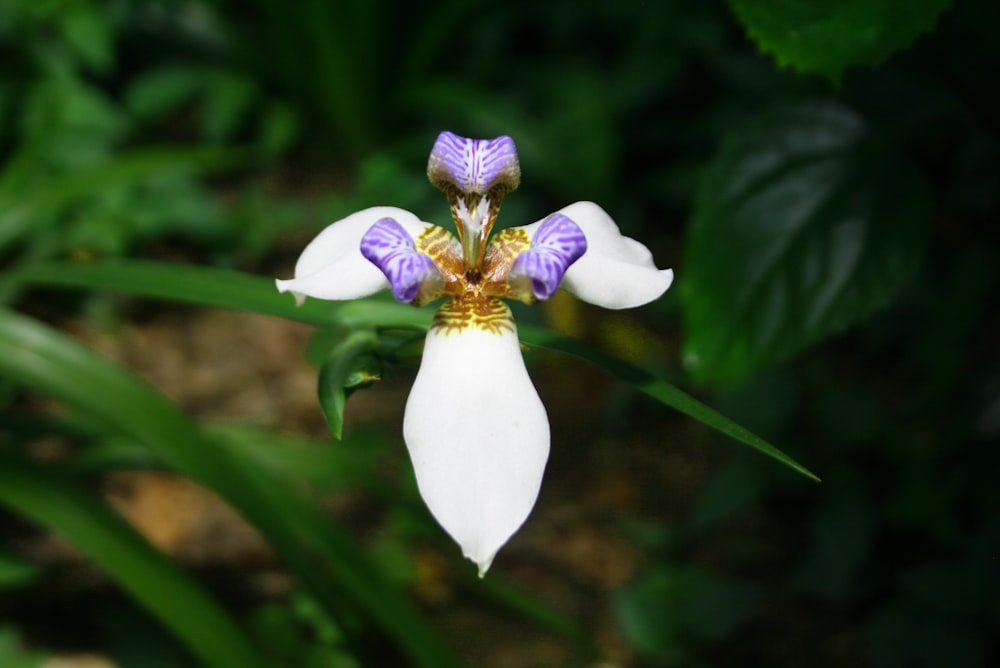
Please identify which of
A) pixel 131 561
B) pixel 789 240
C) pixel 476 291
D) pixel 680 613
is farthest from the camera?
pixel 680 613

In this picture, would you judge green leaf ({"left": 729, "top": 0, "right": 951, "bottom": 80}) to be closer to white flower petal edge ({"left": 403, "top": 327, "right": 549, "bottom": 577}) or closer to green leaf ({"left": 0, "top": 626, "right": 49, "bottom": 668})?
white flower petal edge ({"left": 403, "top": 327, "right": 549, "bottom": 577})

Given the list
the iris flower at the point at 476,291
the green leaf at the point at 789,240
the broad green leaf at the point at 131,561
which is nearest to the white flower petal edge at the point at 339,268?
the iris flower at the point at 476,291

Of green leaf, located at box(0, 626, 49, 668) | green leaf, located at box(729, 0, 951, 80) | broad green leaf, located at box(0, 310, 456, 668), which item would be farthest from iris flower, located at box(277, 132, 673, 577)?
green leaf, located at box(0, 626, 49, 668)

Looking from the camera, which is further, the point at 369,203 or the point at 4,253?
the point at 4,253

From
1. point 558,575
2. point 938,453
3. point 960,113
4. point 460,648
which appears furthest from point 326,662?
point 960,113

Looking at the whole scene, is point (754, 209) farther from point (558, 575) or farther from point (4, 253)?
point (4, 253)

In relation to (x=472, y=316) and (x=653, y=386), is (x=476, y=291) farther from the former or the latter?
(x=653, y=386)

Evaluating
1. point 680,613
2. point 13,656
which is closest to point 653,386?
point 680,613
